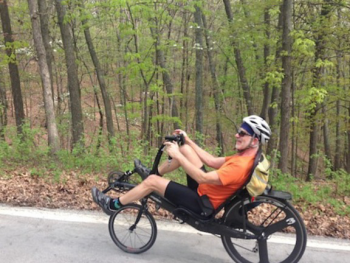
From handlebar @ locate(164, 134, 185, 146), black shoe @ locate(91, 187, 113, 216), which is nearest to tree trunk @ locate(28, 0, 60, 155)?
black shoe @ locate(91, 187, 113, 216)

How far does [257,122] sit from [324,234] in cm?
204

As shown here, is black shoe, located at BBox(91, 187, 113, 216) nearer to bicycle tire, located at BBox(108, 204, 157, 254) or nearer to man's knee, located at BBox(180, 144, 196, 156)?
bicycle tire, located at BBox(108, 204, 157, 254)

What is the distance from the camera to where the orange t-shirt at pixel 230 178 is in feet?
10.1

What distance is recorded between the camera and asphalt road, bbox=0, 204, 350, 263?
338 centimetres

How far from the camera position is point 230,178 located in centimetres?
308

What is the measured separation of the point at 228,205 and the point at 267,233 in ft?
1.66

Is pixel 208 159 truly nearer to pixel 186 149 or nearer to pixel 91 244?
pixel 186 149

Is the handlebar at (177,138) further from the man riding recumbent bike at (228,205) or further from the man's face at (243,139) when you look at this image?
the man's face at (243,139)

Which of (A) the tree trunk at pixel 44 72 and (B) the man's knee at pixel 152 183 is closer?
(B) the man's knee at pixel 152 183

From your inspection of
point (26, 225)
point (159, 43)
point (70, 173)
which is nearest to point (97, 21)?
point (159, 43)

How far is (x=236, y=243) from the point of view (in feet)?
11.4

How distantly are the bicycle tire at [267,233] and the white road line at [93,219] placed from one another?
0.42 m

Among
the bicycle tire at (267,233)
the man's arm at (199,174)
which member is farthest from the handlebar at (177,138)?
the bicycle tire at (267,233)

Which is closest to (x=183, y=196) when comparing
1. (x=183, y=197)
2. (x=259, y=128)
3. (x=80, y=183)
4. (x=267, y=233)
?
(x=183, y=197)
